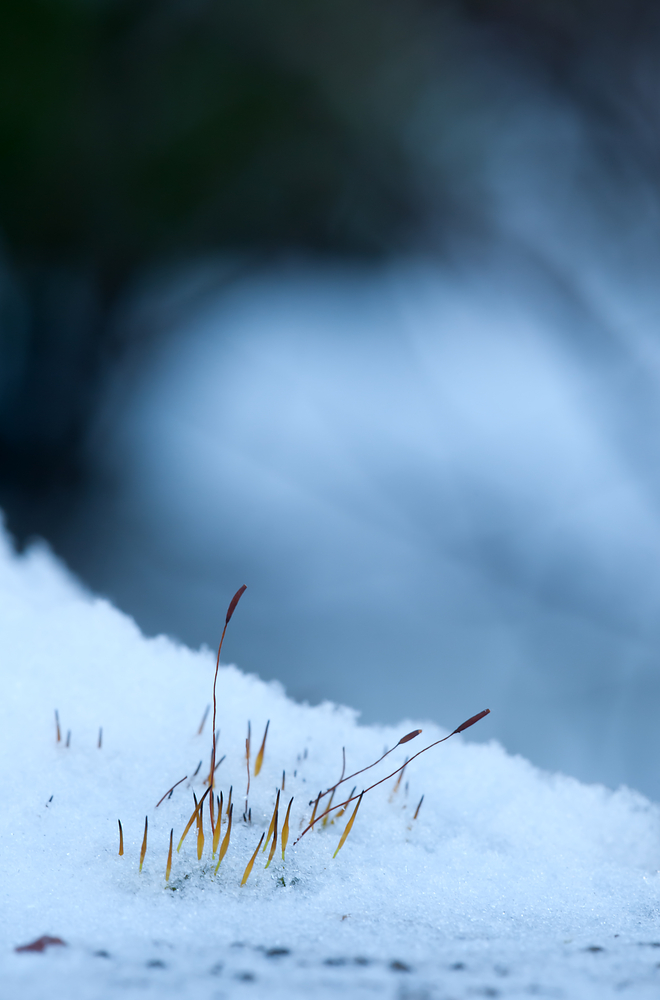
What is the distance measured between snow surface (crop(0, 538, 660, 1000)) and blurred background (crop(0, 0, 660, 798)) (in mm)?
189

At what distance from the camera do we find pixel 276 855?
127 centimetres

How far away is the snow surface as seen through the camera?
937 millimetres

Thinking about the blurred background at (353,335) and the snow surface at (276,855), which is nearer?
the snow surface at (276,855)

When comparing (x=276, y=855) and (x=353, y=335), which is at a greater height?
(x=353, y=335)

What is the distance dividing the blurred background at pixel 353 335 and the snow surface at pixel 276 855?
0.62 feet

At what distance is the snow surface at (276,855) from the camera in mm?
937

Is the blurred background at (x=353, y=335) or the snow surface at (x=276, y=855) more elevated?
the blurred background at (x=353, y=335)

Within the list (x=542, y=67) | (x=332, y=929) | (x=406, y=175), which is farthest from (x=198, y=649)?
(x=542, y=67)

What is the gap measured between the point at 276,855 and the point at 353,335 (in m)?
1.53

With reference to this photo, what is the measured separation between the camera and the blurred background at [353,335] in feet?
6.33

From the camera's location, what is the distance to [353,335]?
218cm

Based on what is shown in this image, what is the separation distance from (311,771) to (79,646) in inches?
27.4

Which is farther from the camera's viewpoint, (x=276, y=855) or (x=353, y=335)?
(x=353, y=335)

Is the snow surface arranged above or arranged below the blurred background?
below
